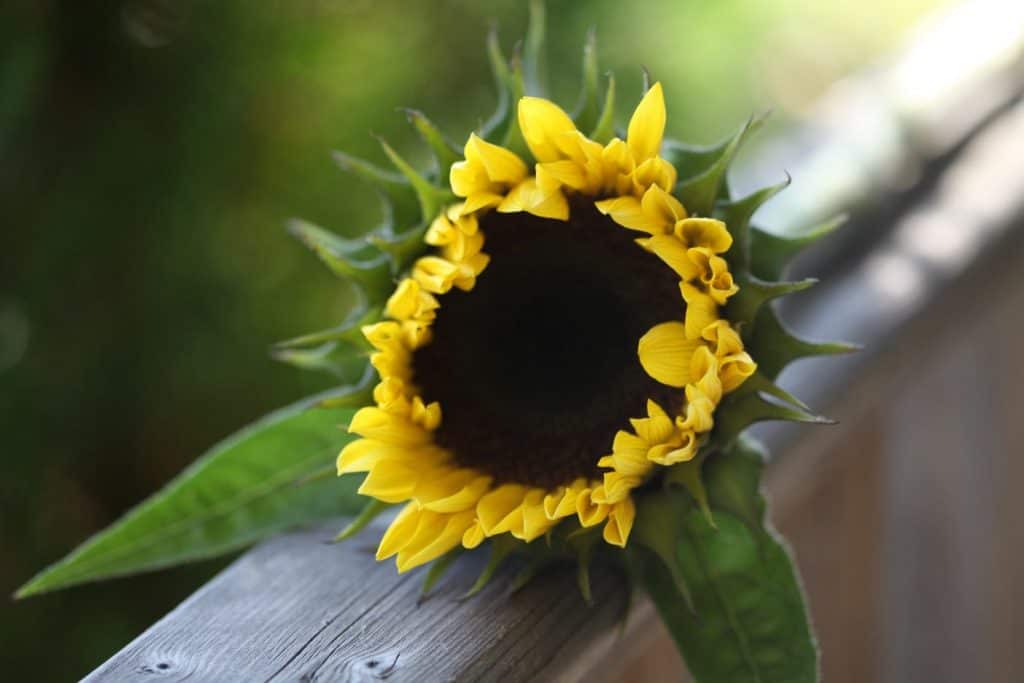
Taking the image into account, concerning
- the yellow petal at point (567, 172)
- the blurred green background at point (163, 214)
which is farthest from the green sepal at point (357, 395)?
the blurred green background at point (163, 214)

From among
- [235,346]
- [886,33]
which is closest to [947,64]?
[235,346]

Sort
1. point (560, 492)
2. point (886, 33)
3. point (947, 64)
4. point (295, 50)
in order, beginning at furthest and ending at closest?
point (886, 33)
point (295, 50)
point (947, 64)
point (560, 492)

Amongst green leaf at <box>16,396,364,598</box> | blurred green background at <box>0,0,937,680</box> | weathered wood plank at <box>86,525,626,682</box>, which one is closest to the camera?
weathered wood plank at <box>86,525,626,682</box>

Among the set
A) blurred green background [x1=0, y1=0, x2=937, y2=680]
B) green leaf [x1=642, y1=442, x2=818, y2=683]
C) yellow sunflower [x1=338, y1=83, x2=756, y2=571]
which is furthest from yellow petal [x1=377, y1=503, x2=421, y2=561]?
blurred green background [x1=0, y1=0, x2=937, y2=680]

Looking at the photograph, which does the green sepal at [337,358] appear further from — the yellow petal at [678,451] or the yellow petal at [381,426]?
the yellow petal at [678,451]

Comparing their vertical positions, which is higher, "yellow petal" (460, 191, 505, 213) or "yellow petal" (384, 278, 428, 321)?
"yellow petal" (460, 191, 505, 213)

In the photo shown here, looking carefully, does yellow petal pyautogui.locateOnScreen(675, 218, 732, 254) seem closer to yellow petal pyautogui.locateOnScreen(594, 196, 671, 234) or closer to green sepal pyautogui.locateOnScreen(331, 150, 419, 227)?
yellow petal pyautogui.locateOnScreen(594, 196, 671, 234)

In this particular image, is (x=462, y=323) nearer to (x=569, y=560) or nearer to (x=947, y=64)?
(x=569, y=560)
